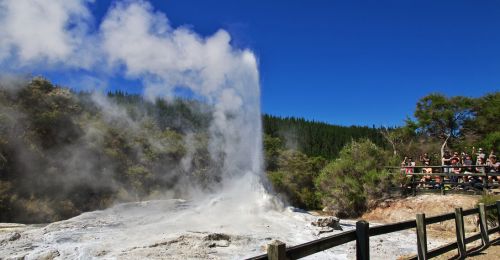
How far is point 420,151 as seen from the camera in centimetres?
3741

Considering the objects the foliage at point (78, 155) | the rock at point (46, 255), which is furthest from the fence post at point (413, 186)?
the rock at point (46, 255)

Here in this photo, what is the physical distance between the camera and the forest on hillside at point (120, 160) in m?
17.0

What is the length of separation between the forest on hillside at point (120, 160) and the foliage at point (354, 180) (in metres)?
0.05

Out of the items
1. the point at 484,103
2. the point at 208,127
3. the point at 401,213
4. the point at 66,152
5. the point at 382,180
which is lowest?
the point at 401,213

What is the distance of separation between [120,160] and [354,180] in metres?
12.3

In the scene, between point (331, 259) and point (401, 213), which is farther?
point (401, 213)

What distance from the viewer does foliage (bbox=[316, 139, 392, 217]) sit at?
1799cm

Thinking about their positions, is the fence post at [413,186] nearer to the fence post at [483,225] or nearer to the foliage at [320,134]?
the fence post at [483,225]

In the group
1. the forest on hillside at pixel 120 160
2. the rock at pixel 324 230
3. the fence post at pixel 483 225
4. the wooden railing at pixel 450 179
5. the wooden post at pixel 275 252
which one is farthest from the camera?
the forest on hillside at pixel 120 160

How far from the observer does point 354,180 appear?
724 inches

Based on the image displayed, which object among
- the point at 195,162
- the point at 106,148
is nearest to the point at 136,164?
the point at 106,148

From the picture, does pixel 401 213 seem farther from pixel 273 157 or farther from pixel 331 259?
pixel 273 157

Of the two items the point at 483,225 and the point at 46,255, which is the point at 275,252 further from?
the point at 483,225

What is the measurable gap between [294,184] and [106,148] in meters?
11.0
